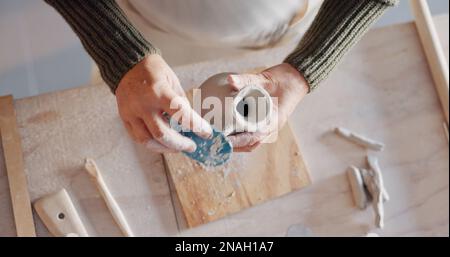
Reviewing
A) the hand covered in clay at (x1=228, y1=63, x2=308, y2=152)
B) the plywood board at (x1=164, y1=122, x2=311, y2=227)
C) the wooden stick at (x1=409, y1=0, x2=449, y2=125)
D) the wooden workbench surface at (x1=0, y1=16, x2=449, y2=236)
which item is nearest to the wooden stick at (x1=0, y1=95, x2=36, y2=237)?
the wooden workbench surface at (x1=0, y1=16, x2=449, y2=236)

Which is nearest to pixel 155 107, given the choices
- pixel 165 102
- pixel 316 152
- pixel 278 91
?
pixel 165 102

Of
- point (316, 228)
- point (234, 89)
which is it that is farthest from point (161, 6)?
point (316, 228)

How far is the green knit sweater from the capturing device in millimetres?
633

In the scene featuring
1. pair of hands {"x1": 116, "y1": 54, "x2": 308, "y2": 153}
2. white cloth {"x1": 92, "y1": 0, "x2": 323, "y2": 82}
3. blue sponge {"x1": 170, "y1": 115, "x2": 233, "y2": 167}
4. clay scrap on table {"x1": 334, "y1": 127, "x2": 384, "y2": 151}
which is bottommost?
clay scrap on table {"x1": 334, "y1": 127, "x2": 384, "y2": 151}

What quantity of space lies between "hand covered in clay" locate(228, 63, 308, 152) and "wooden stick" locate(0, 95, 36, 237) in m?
0.34

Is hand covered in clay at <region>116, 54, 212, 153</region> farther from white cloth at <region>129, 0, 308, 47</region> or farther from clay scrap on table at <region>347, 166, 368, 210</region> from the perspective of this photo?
clay scrap on table at <region>347, 166, 368, 210</region>

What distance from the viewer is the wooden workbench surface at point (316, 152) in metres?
0.82

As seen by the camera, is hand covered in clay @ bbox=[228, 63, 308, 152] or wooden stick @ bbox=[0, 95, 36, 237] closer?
hand covered in clay @ bbox=[228, 63, 308, 152]

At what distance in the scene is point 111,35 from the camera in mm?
634

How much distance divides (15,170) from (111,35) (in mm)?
300

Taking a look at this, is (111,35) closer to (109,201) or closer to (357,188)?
(109,201)

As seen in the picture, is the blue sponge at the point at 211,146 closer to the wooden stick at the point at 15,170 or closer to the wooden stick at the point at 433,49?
the wooden stick at the point at 15,170

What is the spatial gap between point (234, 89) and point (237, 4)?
17 centimetres
